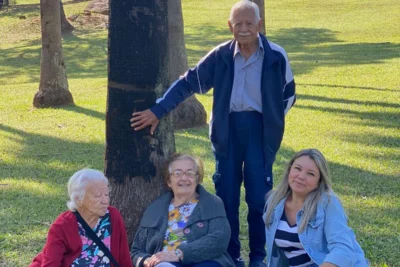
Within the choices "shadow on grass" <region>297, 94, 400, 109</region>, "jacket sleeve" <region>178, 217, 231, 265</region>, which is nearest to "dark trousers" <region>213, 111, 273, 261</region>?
"jacket sleeve" <region>178, 217, 231, 265</region>

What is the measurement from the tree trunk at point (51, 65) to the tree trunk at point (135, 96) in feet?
29.9

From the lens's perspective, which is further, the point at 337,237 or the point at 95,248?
the point at 95,248

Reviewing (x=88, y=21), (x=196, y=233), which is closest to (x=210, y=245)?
(x=196, y=233)

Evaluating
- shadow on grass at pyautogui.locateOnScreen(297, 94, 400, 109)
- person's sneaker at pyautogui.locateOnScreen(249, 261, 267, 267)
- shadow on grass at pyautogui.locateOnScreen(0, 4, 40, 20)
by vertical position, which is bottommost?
person's sneaker at pyautogui.locateOnScreen(249, 261, 267, 267)

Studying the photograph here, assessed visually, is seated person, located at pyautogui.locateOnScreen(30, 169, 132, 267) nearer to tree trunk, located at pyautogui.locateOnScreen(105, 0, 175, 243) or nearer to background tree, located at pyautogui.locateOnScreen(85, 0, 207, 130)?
tree trunk, located at pyautogui.locateOnScreen(105, 0, 175, 243)

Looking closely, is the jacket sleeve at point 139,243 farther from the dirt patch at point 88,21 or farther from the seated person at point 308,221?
Result: the dirt patch at point 88,21

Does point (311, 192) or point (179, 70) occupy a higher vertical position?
point (179, 70)

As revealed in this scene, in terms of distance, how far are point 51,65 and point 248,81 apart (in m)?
9.46

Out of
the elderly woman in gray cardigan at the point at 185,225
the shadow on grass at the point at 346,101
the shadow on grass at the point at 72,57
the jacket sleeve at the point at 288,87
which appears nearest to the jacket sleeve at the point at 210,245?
the elderly woman in gray cardigan at the point at 185,225

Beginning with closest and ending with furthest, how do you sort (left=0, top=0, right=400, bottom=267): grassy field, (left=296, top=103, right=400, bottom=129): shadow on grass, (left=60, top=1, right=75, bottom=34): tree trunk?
1. (left=0, top=0, right=400, bottom=267): grassy field
2. (left=296, top=103, right=400, bottom=129): shadow on grass
3. (left=60, top=1, right=75, bottom=34): tree trunk

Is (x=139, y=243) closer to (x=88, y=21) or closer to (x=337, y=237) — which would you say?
(x=337, y=237)

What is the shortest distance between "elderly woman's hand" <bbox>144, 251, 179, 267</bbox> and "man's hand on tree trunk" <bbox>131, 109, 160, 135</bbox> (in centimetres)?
85

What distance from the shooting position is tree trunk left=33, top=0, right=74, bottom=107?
1364cm

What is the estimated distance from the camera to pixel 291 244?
418 cm
